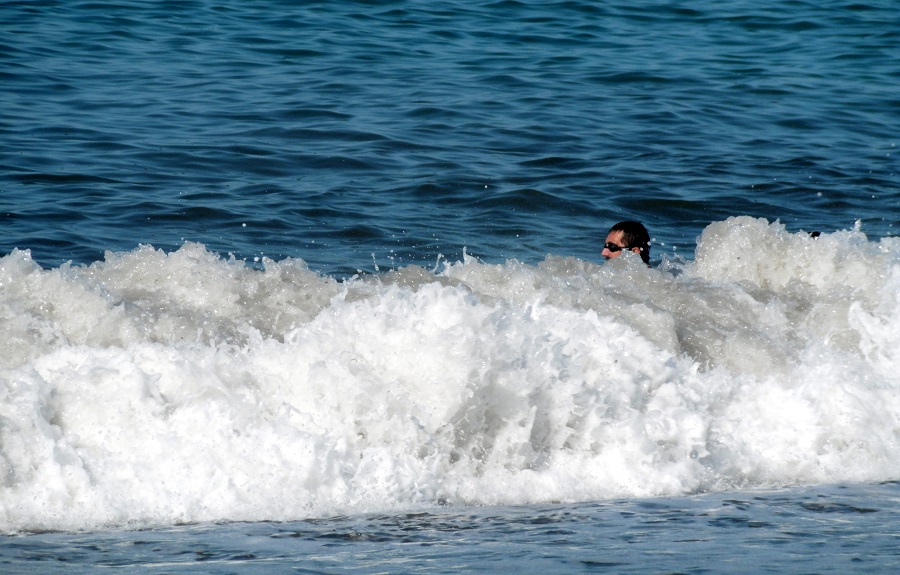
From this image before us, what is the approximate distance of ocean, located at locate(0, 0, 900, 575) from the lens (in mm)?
4828

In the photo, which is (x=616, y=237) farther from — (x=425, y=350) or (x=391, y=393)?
(x=391, y=393)

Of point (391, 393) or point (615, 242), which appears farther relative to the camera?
point (615, 242)

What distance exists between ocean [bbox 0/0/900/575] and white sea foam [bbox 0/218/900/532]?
0.04 ft

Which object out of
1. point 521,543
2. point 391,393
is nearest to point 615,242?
point 391,393

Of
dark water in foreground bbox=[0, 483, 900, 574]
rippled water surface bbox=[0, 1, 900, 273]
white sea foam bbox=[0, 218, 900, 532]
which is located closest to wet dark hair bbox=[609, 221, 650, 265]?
rippled water surface bbox=[0, 1, 900, 273]

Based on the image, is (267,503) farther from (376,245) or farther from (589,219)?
(589,219)

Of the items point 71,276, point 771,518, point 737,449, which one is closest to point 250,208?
point 71,276

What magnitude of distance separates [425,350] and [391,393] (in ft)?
0.82

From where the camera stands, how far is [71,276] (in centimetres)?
618

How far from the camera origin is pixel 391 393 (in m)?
5.51

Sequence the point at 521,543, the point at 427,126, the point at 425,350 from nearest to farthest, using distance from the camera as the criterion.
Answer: the point at 521,543 → the point at 425,350 → the point at 427,126

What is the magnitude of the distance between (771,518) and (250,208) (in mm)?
5626

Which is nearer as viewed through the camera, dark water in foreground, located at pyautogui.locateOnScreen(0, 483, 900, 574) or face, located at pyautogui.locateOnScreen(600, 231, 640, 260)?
dark water in foreground, located at pyautogui.locateOnScreen(0, 483, 900, 574)

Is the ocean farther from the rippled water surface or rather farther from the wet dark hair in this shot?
the wet dark hair
